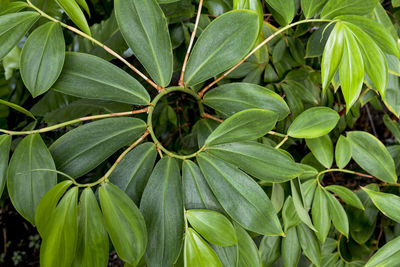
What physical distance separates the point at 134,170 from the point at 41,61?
21cm

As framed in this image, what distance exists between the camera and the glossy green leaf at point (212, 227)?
0.42 meters

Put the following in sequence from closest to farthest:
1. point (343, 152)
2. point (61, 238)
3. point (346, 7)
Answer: point (61, 238) < point (346, 7) < point (343, 152)

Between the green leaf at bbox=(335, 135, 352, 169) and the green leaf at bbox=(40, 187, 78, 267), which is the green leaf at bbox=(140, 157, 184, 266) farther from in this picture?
the green leaf at bbox=(335, 135, 352, 169)

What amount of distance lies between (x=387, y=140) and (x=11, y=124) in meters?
1.80

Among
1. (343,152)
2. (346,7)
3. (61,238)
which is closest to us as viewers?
(61,238)

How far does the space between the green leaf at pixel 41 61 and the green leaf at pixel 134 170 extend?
0.51ft

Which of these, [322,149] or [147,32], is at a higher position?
[147,32]

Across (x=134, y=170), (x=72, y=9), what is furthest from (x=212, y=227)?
(x=72, y=9)

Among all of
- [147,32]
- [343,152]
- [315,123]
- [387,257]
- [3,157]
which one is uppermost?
[147,32]

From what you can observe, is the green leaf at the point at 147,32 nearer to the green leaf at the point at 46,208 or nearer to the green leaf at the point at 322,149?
the green leaf at the point at 46,208

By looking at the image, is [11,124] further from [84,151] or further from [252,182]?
[252,182]

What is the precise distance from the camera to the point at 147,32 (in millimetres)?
450

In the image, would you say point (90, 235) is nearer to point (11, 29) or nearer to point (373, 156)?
point (11, 29)

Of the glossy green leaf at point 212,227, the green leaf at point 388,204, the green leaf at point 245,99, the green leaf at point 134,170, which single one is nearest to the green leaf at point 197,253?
the glossy green leaf at point 212,227
